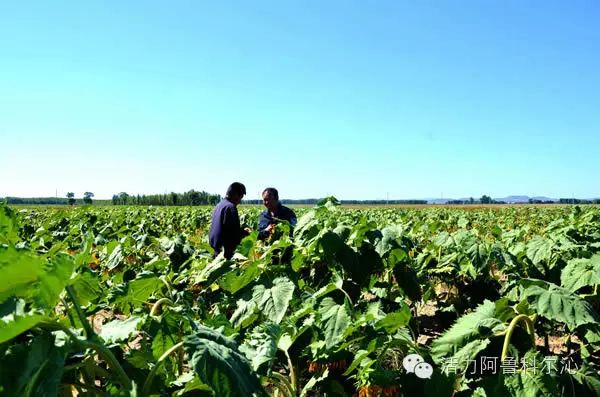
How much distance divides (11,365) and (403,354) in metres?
1.67

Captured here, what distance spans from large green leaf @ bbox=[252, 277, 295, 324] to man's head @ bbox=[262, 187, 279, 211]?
3357 millimetres

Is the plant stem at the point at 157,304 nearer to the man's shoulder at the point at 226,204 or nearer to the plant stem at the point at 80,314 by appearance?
the plant stem at the point at 80,314

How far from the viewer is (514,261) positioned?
3539 millimetres

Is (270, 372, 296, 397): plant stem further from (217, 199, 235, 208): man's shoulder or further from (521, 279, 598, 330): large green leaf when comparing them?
(217, 199, 235, 208): man's shoulder

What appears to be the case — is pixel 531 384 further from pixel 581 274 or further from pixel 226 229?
pixel 226 229

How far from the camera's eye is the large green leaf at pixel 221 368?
1163 millimetres

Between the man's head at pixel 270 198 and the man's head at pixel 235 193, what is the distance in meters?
0.32

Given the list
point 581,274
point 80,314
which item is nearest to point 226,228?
point 581,274

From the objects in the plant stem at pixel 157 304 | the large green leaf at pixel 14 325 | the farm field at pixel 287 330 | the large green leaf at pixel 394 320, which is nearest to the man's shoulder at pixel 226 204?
the farm field at pixel 287 330

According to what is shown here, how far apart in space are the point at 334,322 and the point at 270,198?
12.2 feet

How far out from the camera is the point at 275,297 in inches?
90.8

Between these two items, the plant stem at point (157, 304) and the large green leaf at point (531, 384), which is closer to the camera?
the large green leaf at point (531, 384)

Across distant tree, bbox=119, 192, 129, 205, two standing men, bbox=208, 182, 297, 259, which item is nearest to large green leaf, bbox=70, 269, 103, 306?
two standing men, bbox=208, 182, 297, 259

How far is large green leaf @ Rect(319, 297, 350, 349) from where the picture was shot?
6.87ft
